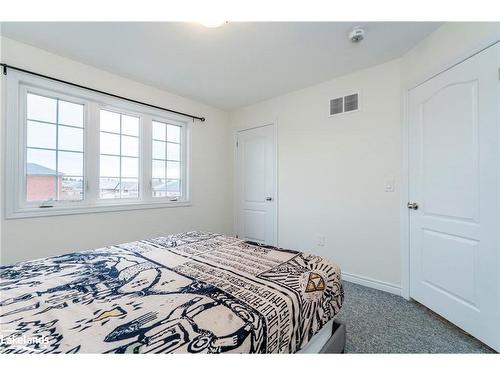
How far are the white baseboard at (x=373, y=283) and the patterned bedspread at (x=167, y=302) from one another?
1.46 meters

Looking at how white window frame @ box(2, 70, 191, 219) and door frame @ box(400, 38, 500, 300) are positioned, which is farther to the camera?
door frame @ box(400, 38, 500, 300)

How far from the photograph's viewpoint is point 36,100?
2199mm

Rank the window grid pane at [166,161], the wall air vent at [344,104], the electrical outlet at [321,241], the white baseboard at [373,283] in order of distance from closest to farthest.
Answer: the white baseboard at [373,283] → the wall air vent at [344,104] → the electrical outlet at [321,241] → the window grid pane at [166,161]

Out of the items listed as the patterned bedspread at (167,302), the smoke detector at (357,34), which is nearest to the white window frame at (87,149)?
the patterned bedspread at (167,302)

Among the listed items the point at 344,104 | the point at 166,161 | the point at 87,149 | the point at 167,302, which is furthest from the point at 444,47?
the point at 87,149

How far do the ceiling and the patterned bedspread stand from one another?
6.11 ft

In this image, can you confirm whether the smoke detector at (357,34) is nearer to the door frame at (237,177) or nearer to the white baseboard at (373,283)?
the door frame at (237,177)

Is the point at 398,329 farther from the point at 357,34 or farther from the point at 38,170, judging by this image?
the point at 38,170

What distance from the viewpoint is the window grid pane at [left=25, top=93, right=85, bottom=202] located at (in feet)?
7.10

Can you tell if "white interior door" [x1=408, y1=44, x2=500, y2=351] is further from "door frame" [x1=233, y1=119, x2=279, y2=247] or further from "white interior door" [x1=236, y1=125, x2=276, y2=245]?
"white interior door" [x1=236, y1=125, x2=276, y2=245]

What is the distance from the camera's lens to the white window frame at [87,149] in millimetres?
2010

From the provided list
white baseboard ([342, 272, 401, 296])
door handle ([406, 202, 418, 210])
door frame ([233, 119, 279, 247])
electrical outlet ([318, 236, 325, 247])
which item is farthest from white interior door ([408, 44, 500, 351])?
door frame ([233, 119, 279, 247])
